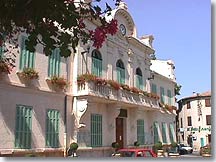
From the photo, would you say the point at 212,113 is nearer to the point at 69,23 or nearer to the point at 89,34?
the point at 89,34

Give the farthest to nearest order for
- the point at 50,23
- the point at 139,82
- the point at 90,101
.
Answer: the point at 139,82
the point at 90,101
the point at 50,23

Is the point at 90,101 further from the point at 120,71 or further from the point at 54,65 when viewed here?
the point at 120,71

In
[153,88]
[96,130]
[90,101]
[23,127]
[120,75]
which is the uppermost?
[120,75]

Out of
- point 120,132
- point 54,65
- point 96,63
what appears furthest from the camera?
point 120,132

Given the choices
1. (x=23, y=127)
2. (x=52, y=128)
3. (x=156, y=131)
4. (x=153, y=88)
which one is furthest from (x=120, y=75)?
(x=23, y=127)

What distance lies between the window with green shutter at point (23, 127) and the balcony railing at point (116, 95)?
2.01 m

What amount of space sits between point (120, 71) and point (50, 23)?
9620mm

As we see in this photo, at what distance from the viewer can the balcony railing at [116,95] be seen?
32.9ft

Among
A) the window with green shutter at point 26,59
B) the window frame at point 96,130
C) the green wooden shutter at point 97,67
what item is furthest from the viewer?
the green wooden shutter at point 97,67

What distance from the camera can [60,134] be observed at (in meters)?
9.27

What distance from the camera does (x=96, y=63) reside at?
36.6 feet

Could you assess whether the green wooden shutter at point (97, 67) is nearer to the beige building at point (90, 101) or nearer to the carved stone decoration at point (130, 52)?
the beige building at point (90, 101)

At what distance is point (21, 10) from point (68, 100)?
7.16 metres

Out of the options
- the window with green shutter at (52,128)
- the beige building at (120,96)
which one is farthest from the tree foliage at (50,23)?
the window with green shutter at (52,128)
